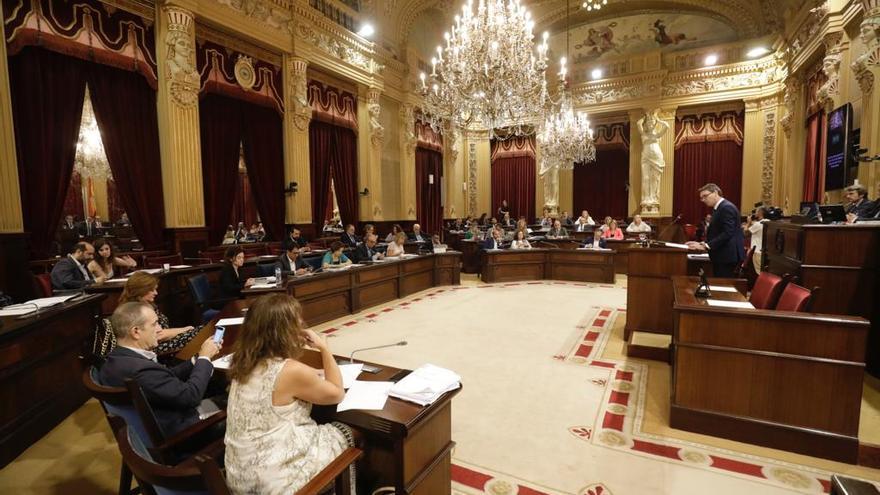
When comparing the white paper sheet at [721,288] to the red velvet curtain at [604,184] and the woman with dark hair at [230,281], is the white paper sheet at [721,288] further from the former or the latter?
the red velvet curtain at [604,184]

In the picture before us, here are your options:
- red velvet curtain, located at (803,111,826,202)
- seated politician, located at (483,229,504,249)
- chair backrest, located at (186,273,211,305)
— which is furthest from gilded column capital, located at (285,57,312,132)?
red velvet curtain, located at (803,111,826,202)

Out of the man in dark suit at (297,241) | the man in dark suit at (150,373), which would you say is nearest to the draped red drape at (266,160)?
the man in dark suit at (297,241)

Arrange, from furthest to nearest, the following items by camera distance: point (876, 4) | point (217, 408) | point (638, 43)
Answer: point (638, 43) < point (876, 4) < point (217, 408)

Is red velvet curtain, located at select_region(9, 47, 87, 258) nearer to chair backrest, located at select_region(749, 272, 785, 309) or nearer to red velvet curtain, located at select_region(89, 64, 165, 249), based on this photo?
red velvet curtain, located at select_region(89, 64, 165, 249)

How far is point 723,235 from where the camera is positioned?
4055 mm

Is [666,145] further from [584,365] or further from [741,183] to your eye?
[584,365]

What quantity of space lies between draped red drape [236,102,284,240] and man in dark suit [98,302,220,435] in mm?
6414

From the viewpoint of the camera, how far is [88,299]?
3656 mm

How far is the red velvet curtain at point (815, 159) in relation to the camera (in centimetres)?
822

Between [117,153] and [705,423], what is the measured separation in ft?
24.3

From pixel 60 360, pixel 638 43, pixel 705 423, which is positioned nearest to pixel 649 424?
pixel 705 423

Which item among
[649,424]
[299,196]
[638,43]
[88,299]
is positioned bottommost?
[649,424]

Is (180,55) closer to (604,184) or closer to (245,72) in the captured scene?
(245,72)

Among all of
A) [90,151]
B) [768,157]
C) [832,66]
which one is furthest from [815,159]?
[90,151]
